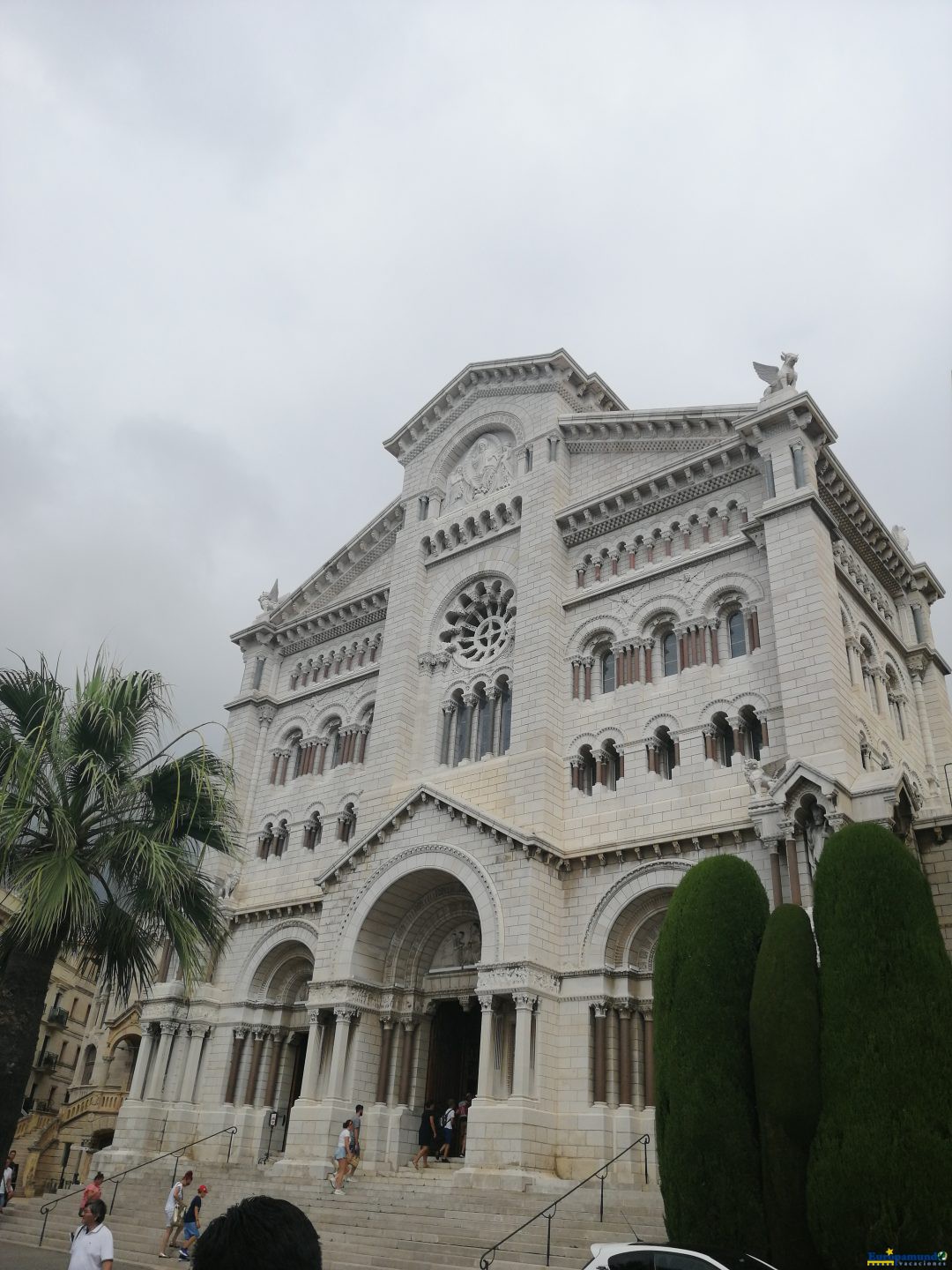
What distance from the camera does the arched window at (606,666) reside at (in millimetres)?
26156

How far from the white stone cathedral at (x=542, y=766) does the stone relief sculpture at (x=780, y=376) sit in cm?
11

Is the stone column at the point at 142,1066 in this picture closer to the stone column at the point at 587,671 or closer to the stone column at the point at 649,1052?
the stone column at the point at 649,1052

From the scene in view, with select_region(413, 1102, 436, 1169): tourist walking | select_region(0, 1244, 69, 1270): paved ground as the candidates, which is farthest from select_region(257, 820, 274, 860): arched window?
select_region(0, 1244, 69, 1270): paved ground

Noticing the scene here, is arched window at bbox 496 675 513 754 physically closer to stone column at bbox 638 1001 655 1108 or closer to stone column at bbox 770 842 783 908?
stone column at bbox 638 1001 655 1108

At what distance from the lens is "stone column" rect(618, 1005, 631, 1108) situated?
68.9 ft

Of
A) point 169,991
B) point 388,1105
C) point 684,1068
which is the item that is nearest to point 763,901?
point 684,1068

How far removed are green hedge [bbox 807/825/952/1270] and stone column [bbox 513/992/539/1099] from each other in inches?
356

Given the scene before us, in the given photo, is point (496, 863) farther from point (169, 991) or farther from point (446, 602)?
point (169, 991)

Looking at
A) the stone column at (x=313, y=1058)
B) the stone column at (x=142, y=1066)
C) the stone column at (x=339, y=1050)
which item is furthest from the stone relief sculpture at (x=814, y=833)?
the stone column at (x=142, y=1066)

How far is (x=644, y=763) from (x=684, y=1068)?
10371mm

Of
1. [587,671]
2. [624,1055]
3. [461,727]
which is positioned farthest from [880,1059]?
[461,727]

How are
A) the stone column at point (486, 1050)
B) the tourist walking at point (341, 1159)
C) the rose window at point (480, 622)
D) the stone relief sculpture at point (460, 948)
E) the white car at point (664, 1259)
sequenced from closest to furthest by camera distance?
the white car at point (664, 1259) → the tourist walking at point (341, 1159) → the stone column at point (486, 1050) → the stone relief sculpture at point (460, 948) → the rose window at point (480, 622)

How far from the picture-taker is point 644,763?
24.0 meters

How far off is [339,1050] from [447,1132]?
123 inches
